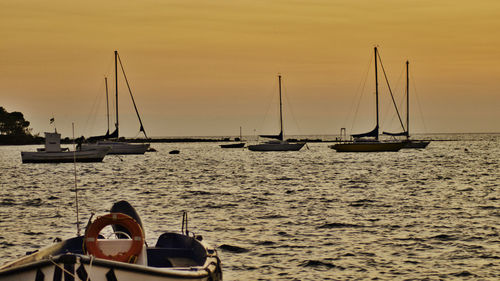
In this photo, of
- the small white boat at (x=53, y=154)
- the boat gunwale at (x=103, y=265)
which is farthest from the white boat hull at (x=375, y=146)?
the boat gunwale at (x=103, y=265)

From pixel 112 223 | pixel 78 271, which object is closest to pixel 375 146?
pixel 112 223

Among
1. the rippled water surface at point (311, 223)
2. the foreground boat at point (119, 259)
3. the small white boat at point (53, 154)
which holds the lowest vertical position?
the rippled water surface at point (311, 223)

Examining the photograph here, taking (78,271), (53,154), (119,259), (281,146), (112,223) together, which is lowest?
(119,259)

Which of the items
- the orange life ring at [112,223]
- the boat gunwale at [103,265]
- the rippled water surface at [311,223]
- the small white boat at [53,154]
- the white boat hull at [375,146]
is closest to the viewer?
the boat gunwale at [103,265]

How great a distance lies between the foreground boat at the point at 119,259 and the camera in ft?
32.4

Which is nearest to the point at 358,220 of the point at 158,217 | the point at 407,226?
the point at 407,226

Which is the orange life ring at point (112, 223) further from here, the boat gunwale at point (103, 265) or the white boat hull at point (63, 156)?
the white boat hull at point (63, 156)

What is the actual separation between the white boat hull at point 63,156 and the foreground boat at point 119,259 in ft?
214

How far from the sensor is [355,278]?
53.7 ft

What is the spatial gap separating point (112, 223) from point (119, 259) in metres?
0.65

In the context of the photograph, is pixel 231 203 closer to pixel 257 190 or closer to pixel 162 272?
pixel 257 190

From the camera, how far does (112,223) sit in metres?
12.1

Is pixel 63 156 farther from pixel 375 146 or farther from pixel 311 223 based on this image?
pixel 311 223

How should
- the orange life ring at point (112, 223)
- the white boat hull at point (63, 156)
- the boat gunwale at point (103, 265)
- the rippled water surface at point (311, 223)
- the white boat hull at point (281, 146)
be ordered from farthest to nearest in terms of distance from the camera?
1. the white boat hull at point (281, 146)
2. the white boat hull at point (63, 156)
3. the rippled water surface at point (311, 223)
4. the orange life ring at point (112, 223)
5. the boat gunwale at point (103, 265)
